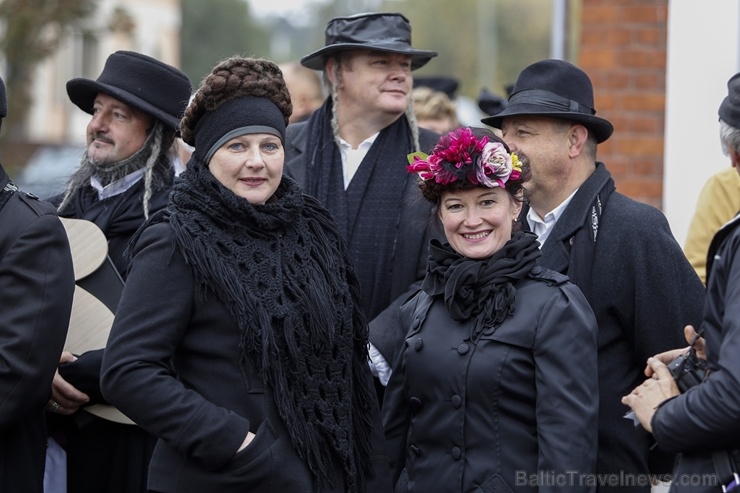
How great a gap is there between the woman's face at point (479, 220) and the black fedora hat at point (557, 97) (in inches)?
25.3

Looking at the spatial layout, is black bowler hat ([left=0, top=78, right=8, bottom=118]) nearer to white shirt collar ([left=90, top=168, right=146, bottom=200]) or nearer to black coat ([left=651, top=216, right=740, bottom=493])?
white shirt collar ([left=90, top=168, right=146, bottom=200])

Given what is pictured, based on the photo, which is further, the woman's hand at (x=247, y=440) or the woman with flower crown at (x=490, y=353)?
the woman with flower crown at (x=490, y=353)

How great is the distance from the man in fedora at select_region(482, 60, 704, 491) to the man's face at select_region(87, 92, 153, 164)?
1.59 m

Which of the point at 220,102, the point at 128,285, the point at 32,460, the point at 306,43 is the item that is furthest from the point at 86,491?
the point at 306,43

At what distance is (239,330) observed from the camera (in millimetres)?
3537

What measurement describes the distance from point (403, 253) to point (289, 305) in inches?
52.6

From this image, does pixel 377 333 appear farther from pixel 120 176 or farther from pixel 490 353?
pixel 120 176

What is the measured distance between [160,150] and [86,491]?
142 centimetres

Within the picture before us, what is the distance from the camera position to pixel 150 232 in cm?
360

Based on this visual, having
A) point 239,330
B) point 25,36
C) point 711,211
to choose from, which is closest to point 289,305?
point 239,330

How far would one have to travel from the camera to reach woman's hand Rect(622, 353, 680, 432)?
346cm

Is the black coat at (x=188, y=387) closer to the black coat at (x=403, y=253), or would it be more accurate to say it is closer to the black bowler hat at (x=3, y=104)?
the black bowler hat at (x=3, y=104)

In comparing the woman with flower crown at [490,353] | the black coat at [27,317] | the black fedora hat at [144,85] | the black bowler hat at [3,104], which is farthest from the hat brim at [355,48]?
the black coat at [27,317]

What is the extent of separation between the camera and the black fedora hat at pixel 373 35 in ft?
17.2
